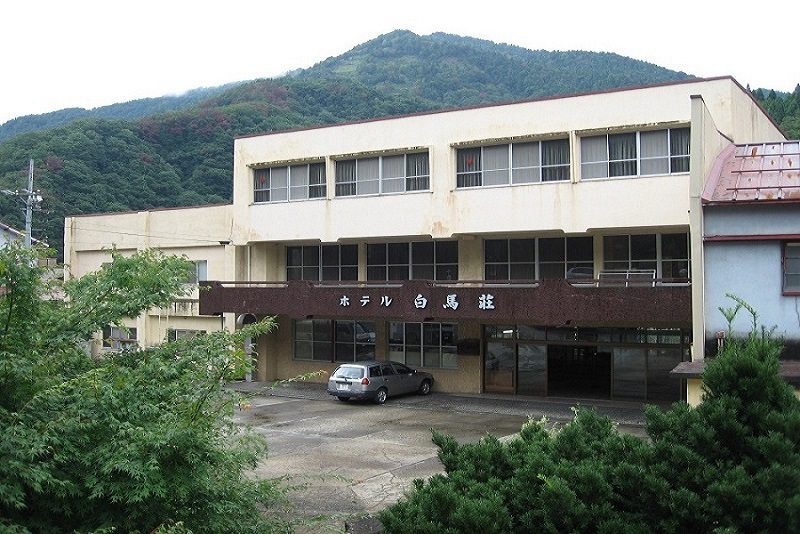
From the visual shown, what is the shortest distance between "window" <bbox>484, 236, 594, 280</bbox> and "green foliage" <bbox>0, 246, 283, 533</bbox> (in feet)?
62.9

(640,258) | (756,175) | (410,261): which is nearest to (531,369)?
(640,258)

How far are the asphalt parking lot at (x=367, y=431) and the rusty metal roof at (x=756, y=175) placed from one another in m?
6.61

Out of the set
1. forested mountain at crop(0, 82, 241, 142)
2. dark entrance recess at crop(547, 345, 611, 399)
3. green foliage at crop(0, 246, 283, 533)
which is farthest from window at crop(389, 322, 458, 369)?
forested mountain at crop(0, 82, 241, 142)

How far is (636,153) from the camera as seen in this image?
23.0 meters

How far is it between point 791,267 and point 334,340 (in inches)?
753

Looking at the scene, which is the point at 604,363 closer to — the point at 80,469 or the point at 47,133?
the point at 80,469

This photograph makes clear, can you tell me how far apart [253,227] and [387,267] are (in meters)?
5.60

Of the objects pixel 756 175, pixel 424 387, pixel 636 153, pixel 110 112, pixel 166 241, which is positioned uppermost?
pixel 110 112

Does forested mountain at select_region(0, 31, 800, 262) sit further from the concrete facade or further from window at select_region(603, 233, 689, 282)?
window at select_region(603, 233, 689, 282)

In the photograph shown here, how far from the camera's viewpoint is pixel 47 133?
5125 centimetres

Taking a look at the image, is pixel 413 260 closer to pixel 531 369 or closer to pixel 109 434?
pixel 531 369

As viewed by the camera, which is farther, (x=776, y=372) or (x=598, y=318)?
(x=598, y=318)

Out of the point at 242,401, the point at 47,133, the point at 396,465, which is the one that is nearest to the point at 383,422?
the point at 396,465

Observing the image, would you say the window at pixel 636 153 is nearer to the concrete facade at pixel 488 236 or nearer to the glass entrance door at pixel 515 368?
the concrete facade at pixel 488 236
